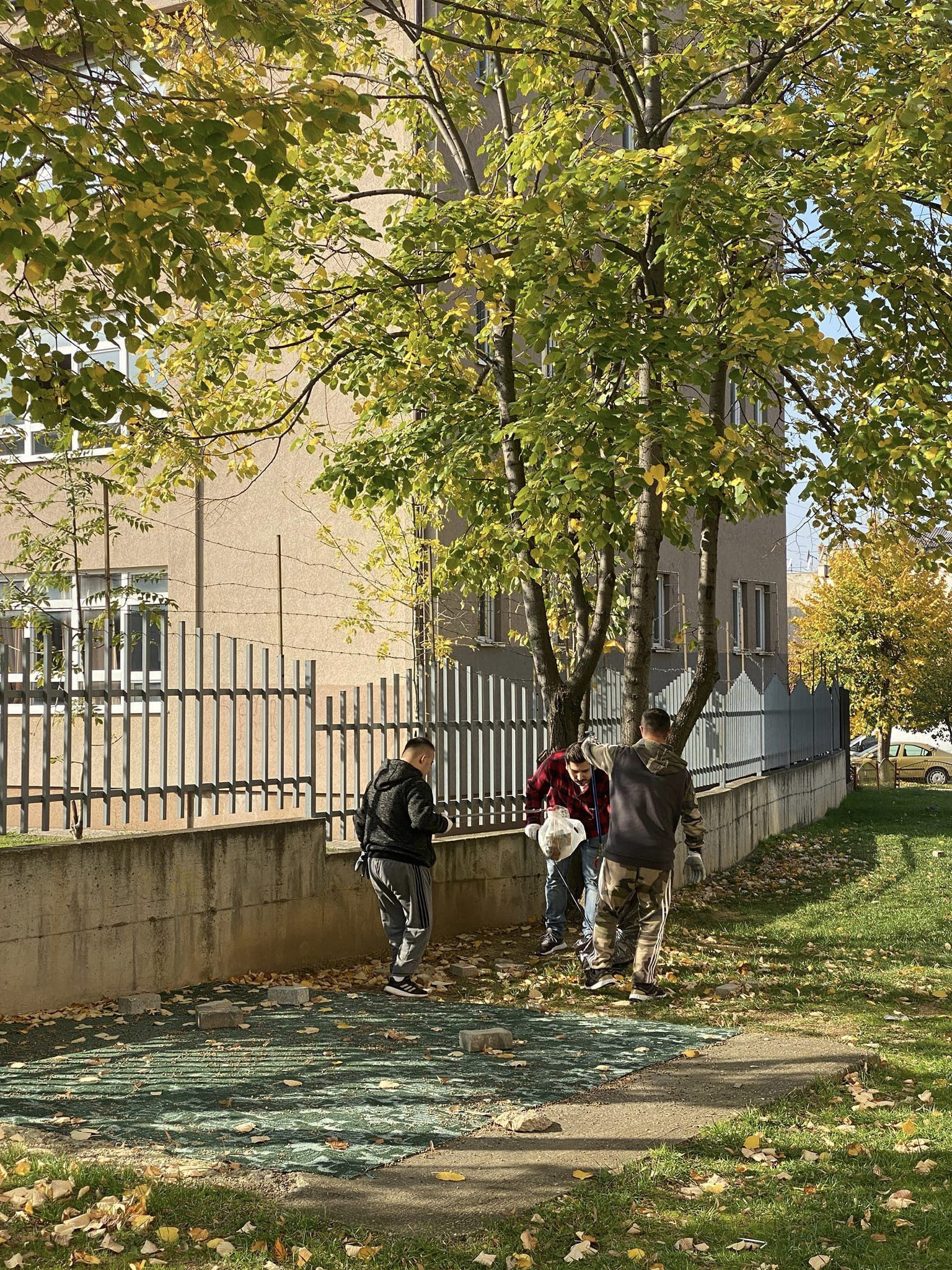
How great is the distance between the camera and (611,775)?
9.93 meters

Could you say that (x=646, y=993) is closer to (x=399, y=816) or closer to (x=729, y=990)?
(x=729, y=990)

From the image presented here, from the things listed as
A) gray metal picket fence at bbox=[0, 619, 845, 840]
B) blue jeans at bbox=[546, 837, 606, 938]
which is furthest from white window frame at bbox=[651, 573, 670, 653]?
blue jeans at bbox=[546, 837, 606, 938]

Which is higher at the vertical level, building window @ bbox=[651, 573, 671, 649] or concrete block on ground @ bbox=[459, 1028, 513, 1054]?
building window @ bbox=[651, 573, 671, 649]

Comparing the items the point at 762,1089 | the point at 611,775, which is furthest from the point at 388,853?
the point at 762,1089

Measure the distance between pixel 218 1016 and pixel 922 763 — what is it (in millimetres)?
39417

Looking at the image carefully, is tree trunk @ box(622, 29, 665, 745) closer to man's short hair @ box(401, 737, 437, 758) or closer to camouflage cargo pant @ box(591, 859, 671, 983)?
camouflage cargo pant @ box(591, 859, 671, 983)

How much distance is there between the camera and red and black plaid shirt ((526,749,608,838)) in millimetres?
10977

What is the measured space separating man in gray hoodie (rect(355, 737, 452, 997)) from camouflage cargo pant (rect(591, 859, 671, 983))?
1190mm

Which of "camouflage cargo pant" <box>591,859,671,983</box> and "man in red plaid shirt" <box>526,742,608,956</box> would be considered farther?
"man in red plaid shirt" <box>526,742,608,956</box>

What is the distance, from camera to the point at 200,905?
9828 mm

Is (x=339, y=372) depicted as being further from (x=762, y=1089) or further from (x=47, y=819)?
(x=762, y=1089)

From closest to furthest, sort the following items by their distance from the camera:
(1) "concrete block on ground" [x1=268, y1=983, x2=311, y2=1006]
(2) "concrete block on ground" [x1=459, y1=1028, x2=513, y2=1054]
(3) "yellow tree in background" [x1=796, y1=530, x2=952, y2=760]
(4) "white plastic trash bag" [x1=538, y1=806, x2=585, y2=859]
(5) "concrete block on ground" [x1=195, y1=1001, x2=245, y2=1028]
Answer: (2) "concrete block on ground" [x1=459, y1=1028, x2=513, y2=1054] < (5) "concrete block on ground" [x1=195, y1=1001, x2=245, y2=1028] < (1) "concrete block on ground" [x1=268, y1=983, x2=311, y2=1006] < (4) "white plastic trash bag" [x1=538, y1=806, x2=585, y2=859] < (3) "yellow tree in background" [x1=796, y1=530, x2=952, y2=760]

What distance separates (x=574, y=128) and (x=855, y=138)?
87.6 inches

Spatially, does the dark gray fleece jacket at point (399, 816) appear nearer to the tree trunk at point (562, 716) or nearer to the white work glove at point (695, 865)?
the white work glove at point (695, 865)
